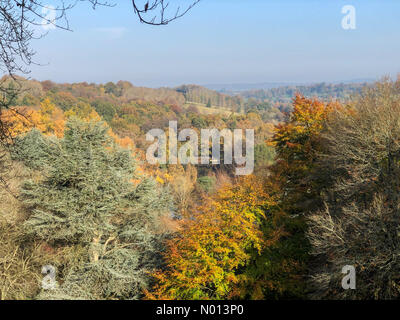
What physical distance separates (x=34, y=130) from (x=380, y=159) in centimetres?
2334

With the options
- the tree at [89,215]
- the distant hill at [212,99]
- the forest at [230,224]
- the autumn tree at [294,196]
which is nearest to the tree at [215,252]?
the forest at [230,224]

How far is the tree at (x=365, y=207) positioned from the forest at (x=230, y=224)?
0.04m

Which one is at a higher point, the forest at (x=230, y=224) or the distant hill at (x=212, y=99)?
the distant hill at (x=212, y=99)

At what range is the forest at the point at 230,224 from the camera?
26.5ft

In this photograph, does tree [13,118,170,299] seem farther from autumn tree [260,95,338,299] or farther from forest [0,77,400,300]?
autumn tree [260,95,338,299]

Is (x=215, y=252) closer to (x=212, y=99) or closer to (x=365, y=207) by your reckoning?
(x=365, y=207)

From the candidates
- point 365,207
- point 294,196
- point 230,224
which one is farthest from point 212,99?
point 365,207

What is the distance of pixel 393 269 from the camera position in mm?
7012

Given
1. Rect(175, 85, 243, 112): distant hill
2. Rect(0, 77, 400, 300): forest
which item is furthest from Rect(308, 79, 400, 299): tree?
Rect(175, 85, 243, 112): distant hill

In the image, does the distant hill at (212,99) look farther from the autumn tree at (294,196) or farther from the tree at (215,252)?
the tree at (215,252)

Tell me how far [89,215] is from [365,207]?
10057 millimetres

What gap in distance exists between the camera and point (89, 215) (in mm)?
11828

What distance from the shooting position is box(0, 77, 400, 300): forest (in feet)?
26.5
